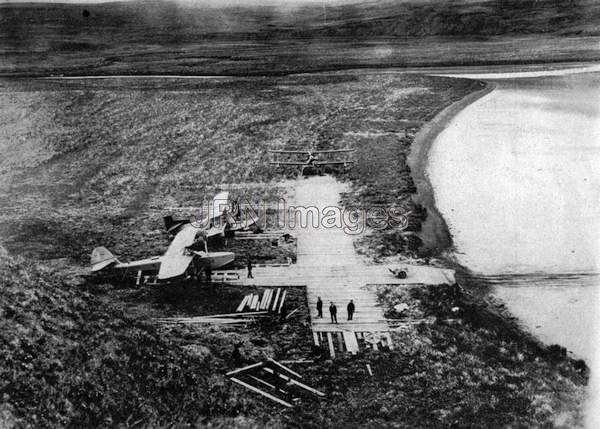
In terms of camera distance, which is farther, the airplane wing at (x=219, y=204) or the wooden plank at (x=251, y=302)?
the airplane wing at (x=219, y=204)

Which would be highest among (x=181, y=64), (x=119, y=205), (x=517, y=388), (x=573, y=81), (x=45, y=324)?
(x=181, y=64)

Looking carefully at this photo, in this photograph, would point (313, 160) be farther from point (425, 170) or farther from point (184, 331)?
point (184, 331)

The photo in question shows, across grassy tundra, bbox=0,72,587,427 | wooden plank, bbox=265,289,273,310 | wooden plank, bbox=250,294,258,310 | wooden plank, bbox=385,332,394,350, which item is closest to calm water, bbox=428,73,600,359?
grassy tundra, bbox=0,72,587,427

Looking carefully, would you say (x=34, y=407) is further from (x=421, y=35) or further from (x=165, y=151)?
(x=421, y=35)

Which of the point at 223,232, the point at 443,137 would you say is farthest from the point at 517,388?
the point at 443,137

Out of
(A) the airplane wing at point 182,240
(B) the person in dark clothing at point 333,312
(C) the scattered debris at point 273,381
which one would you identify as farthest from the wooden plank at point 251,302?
(A) the airplane wing at point 182,240

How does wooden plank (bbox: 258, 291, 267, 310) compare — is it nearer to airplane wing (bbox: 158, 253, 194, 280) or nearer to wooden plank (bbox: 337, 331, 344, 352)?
wooden plank (bbox: 337, 331, 344, 352)

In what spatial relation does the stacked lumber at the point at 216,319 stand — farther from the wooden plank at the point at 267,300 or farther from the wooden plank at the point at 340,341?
the wooden plank at the point at 340,341
